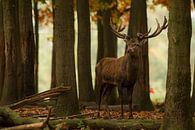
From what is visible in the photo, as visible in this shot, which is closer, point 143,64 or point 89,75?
point 143,64

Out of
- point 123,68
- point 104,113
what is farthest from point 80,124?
point 104,113

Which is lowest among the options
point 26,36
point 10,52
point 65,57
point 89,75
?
point 89,75

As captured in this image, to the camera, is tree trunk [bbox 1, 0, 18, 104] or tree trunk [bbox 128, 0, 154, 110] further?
tree trunk [bbox 128, 0, 154, 110]

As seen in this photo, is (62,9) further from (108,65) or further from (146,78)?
(146,78)

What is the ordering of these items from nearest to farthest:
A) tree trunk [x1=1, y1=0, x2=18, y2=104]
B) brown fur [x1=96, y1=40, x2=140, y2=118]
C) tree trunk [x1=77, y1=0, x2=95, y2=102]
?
brown fur [x1=96, y1=40, x2=140, y2=118], tree trunk [x1=1, y1=0, x2=18, y2=104], tree trunk [x1=77, y1=0, x2=95, y2=102]

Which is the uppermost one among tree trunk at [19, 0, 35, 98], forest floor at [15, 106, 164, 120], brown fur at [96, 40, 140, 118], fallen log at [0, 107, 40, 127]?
tree trunk at [19, 0, 35, 98]

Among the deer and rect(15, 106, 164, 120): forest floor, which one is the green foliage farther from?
rect(15, 106, 164, 120): forest floor

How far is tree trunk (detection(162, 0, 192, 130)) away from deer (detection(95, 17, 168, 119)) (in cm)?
303

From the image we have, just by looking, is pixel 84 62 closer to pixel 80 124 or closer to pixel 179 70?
pixel 80 124

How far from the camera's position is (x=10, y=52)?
17641 millimetres

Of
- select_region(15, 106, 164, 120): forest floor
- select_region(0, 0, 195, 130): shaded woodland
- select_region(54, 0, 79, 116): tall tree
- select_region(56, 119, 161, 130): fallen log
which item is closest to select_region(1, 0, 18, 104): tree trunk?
select_region(0, 0, 195, 130): shaded woodland

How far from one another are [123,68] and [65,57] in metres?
2.21

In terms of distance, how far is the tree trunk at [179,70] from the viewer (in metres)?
10.5

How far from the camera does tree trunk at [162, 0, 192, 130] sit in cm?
1047
